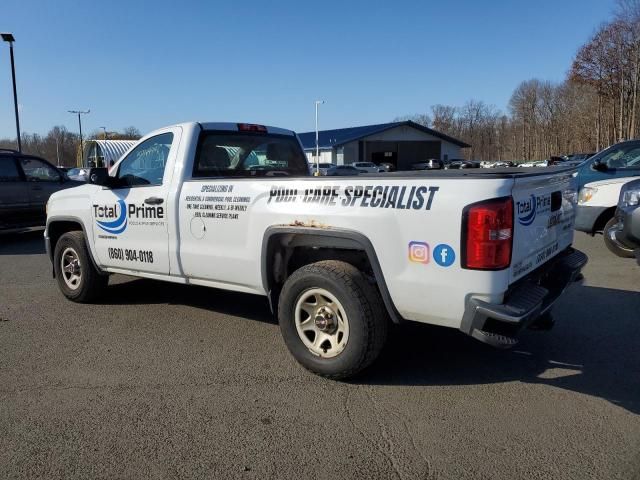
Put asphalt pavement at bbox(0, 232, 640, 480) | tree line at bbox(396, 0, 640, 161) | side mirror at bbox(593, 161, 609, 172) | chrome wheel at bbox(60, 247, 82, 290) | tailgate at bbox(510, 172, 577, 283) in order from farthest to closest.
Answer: tree line at bbox(396, 0, 640, 161)
side mirror at bbox(593, 161, 609, 172)
chrome wheel at bbox(60, 247, 82, 290)
tailgate at bbox(510, 172, 577, 283)
asphalt pavement at bbox(0, 232, 640, 480)

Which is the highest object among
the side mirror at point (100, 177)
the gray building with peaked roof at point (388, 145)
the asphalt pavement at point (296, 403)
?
the gray building with peaked roof at point (388, 145)

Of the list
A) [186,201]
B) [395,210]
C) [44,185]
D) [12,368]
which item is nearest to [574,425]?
[395,210]

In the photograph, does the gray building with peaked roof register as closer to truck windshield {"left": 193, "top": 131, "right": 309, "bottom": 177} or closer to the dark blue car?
the dark blue car

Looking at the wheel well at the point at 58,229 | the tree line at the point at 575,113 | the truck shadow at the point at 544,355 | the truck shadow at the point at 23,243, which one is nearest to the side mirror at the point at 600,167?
the truck shadow at the point at 544,355

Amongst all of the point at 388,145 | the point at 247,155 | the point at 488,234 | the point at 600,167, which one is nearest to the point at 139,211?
the point at 247,155

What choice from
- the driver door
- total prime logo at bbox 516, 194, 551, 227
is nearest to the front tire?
total prime logo at bbox 516, 194, 551, 227

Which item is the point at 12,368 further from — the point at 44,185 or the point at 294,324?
the point at 44,185

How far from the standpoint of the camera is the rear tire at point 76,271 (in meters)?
5.75

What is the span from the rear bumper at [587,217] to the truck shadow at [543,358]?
3856mm

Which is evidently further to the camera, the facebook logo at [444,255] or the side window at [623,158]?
the side window at [623,158]

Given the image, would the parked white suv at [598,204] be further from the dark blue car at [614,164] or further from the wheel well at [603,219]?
the dark blue car at [614,164]

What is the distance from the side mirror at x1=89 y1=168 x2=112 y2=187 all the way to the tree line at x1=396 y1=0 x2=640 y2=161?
53.6 metres

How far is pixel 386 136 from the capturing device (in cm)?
5978

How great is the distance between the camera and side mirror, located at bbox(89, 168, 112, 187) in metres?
5.12
